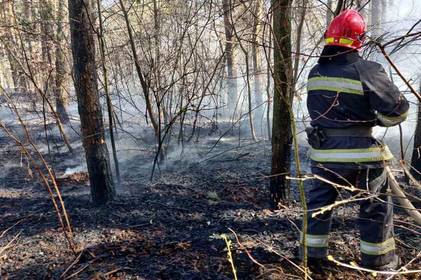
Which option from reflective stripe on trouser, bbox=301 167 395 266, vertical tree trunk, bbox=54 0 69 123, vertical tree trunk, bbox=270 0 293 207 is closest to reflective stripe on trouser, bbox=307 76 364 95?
vertical tree trunk, bbox=270 0 293 207

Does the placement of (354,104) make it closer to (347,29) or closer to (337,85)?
(337,85)

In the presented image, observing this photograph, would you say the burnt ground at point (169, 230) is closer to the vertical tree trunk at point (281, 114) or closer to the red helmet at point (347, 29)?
the vertical tree trunk at point (281, 114)

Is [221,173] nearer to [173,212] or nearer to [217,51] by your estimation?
[173,212]

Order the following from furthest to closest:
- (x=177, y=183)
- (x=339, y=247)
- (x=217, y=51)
Answer: (x=217, y=51) → (x=177, y=183) → (x=339, y=247)

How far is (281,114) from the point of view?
394 cm

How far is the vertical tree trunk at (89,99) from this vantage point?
437 centimetres

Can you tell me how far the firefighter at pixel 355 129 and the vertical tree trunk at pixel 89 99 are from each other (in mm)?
2709

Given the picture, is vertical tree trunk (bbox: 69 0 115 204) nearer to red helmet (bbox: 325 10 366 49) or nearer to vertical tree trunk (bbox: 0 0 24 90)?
vertical tree trunk (bbox: 0 0 24 90)

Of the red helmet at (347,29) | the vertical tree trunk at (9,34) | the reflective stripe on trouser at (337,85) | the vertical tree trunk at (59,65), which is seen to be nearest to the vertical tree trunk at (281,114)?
the reflective stripe on trouser at (337,85)

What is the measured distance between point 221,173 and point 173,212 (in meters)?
1.55

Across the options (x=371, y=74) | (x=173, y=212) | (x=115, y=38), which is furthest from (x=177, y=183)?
(x=115, y=38)

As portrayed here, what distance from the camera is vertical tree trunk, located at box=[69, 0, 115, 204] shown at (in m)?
4.37

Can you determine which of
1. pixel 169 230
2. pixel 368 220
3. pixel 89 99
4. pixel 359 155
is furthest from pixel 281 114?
pixel 89 99

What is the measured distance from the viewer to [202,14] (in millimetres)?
6625
